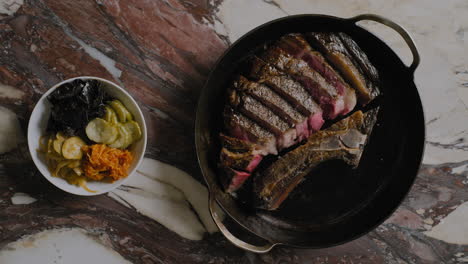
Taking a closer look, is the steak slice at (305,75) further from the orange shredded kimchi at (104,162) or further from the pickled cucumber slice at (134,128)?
the orange shredded kimchi at (104,162)

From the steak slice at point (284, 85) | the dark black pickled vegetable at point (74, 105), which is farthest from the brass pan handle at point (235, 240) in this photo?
the dark black pickled vegetable at point (74, 105)

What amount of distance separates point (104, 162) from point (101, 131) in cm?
19

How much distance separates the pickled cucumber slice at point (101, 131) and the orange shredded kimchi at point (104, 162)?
4 cm

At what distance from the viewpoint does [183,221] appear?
2.79 meters

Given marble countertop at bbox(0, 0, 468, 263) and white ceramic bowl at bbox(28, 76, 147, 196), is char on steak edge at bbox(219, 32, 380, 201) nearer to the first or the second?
marble countertop at bbox(0, 0, 468, 263)

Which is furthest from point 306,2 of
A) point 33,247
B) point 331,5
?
point 33,247

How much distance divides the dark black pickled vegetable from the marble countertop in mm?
288

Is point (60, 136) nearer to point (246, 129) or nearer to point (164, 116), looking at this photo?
point (164, 116)

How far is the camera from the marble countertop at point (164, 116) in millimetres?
2715

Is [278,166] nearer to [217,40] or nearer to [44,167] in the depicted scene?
[217,40]

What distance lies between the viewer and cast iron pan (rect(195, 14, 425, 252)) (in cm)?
263

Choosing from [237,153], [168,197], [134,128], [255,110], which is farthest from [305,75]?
[168,197]

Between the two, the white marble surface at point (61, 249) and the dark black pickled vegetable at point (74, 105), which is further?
the white marble surface at point (61, 249)

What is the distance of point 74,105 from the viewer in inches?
95.8
